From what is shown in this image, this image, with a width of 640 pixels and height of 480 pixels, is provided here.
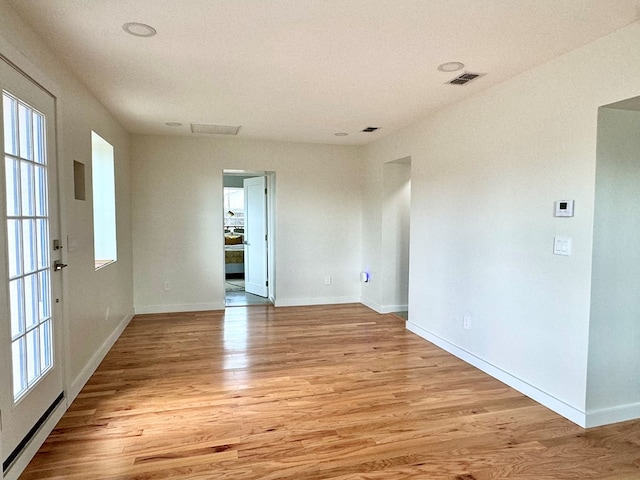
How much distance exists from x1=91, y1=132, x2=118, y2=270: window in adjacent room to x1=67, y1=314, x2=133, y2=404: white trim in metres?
0.82

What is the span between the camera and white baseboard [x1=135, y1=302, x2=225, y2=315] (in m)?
5.45

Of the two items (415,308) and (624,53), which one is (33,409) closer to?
(415,308)

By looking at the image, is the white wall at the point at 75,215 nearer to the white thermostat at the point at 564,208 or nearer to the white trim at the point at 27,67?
the white trim at the point at 27,67

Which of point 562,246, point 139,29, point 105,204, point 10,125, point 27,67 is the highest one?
point 139,29

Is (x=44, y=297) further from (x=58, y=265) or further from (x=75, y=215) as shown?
(x=75, y=215)

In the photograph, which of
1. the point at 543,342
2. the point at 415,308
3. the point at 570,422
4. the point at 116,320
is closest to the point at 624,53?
the point at 543,342

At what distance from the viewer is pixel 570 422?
8.44 feet

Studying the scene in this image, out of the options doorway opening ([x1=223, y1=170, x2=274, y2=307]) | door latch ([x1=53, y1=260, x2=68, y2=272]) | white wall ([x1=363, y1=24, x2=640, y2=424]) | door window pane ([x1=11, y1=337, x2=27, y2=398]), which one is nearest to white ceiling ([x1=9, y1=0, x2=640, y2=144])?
white wall ([x1=363, y1=24, x2=640, y2=424])

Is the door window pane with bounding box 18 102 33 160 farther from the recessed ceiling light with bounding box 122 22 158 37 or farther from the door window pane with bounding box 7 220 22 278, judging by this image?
the recessed ceiling light with bounding box 122 22 158 37

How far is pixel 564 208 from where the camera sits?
8.58 ft

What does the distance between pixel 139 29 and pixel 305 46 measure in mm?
996

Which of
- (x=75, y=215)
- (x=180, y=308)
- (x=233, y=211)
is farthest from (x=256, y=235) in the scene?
(x=233, y=211)

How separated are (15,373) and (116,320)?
2.40m

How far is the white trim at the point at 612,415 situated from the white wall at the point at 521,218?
0.21 ft
